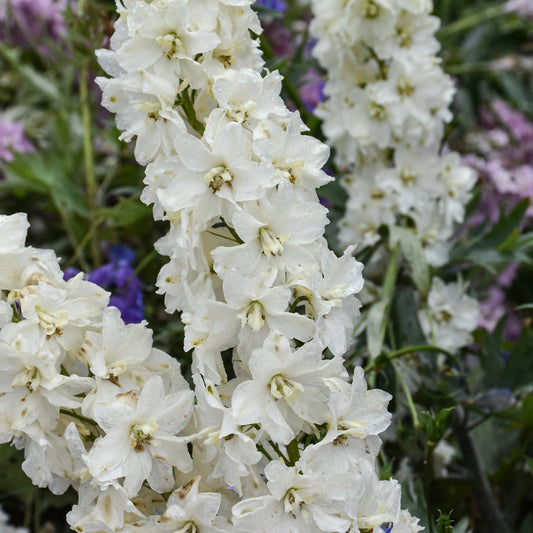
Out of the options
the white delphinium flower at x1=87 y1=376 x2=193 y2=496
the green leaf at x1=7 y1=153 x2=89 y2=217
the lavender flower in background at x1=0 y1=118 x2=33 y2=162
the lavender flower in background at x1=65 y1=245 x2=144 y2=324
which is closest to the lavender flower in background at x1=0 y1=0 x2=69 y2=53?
the lavender flower in background at x1=0 y1=118 x2=33 y2=162

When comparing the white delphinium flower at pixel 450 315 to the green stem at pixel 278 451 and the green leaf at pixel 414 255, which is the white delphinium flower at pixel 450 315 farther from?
the green stem at pixel 278 451

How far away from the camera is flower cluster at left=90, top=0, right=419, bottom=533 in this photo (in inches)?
21.6

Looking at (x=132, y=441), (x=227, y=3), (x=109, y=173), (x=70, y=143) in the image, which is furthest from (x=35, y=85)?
(x=132, y=441)

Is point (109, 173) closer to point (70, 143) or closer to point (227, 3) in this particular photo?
point (70, 143)

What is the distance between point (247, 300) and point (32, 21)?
1.24 meters

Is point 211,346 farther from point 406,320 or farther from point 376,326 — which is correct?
point 406,320

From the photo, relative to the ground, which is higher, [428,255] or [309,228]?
[309,228]

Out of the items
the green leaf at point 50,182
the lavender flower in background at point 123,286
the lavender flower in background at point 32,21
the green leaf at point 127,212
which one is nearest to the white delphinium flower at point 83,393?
the lavender flower in background at point 123,286

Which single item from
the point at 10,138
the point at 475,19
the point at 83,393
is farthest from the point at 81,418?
the point at 475,19

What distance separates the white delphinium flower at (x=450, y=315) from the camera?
3.37ft

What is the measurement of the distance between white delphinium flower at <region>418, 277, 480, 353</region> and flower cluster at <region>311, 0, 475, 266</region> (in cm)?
A: 4

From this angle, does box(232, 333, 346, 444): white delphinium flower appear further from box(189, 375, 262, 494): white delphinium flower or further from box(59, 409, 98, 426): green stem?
box(59, 409, 98, 426): green stem

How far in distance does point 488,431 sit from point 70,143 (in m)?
0.85

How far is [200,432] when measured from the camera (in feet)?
1.82
